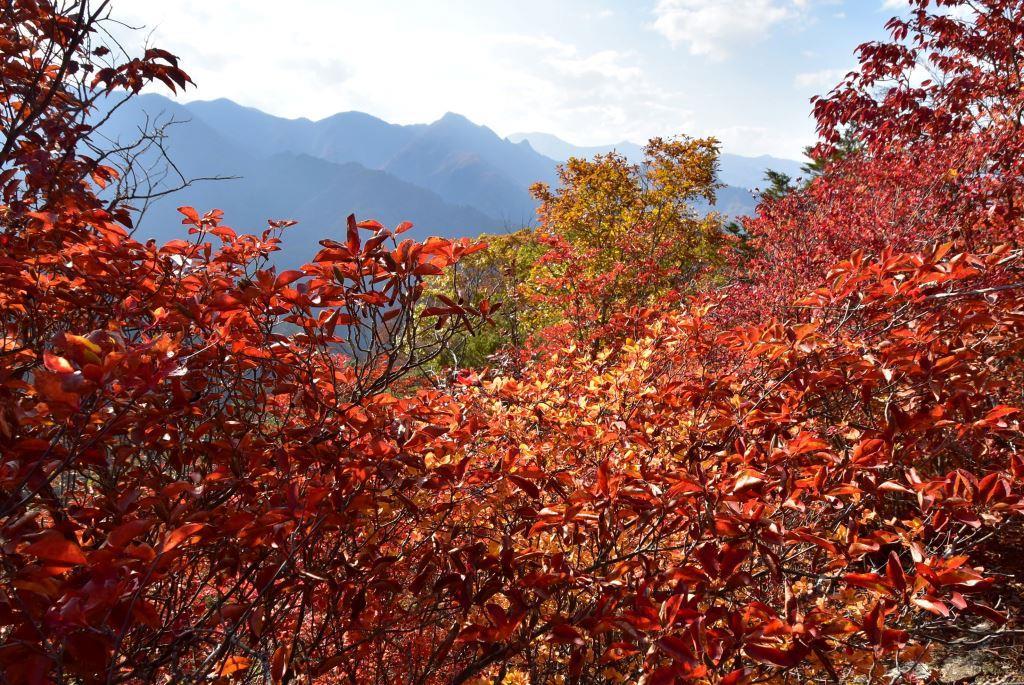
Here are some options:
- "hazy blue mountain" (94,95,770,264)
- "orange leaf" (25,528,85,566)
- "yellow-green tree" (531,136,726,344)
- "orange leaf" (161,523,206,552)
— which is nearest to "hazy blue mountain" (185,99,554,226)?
"hazy blue mountain" (94,95,770,264)

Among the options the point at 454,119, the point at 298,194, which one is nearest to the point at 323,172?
the point at 298,194

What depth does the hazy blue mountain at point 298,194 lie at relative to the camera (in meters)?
101

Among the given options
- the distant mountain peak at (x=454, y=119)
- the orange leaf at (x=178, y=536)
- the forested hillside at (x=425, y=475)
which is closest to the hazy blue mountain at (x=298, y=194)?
the distant mountain peak at (x=454, y=119)

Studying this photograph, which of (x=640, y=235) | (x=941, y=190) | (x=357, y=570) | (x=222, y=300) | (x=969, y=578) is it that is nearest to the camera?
(x=969, y=578)

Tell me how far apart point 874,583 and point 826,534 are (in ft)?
3.55

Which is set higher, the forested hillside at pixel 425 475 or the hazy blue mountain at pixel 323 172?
the hazy blue mountain at pixel 323 172

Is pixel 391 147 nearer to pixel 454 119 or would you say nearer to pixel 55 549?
pixel 454 119

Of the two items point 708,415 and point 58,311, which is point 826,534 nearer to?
point 708,415

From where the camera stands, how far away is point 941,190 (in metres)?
5.96

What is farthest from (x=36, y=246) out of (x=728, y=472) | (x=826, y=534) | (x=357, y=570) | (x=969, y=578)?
(x=826, y=534)

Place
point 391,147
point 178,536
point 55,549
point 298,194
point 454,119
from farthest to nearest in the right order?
point 454,119, point 391,147, point 298,194, point 178,536, point 55,549

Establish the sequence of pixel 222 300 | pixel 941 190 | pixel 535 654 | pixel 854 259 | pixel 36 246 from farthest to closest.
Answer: pixel 941 190
pixel 535 654
pixel 36 246
pixel 854 259
pixel 222 300

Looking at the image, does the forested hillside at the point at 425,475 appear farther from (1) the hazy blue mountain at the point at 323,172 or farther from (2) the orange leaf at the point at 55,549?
(1) the hazy blue mountain at the point at 323,172

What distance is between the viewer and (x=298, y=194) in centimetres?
11375
